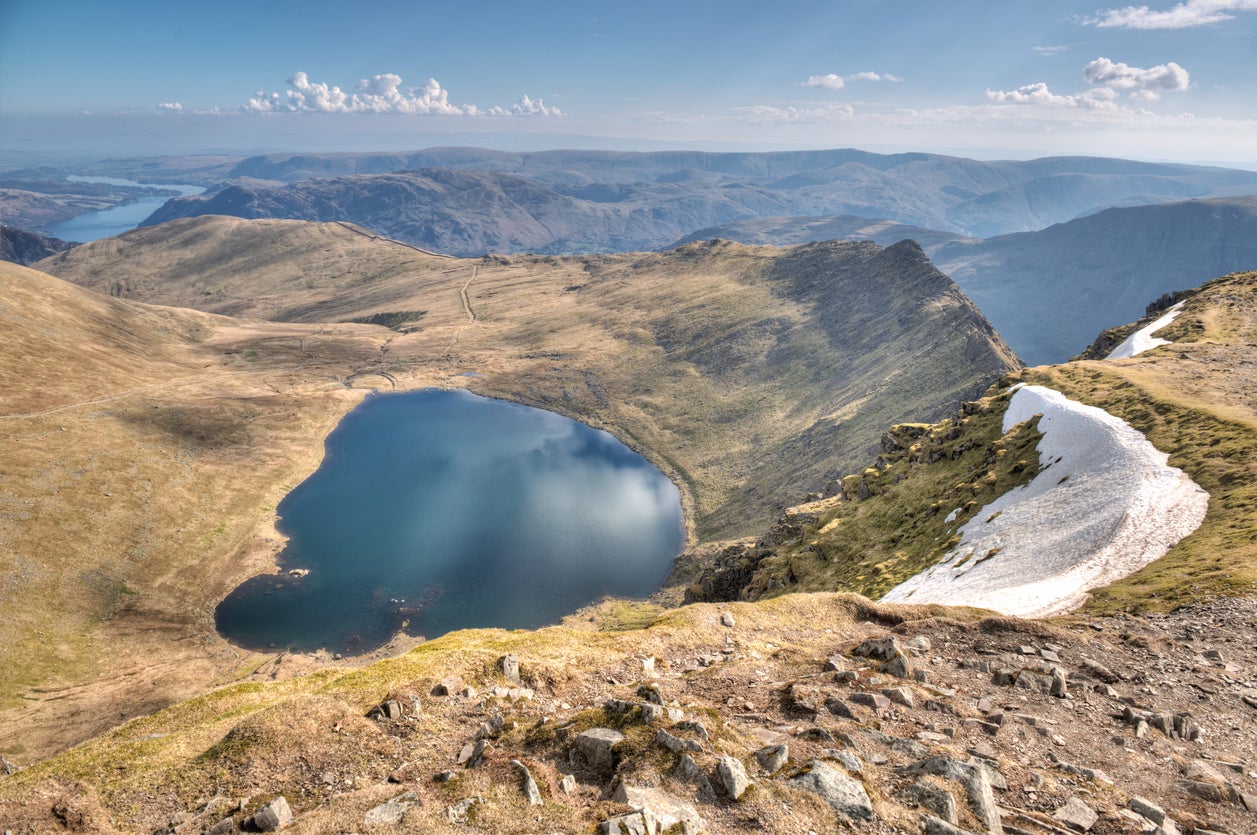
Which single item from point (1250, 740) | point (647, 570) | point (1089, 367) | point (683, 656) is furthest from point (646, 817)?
point (647, 570)

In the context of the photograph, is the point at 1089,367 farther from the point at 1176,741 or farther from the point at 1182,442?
the point at 1176,741

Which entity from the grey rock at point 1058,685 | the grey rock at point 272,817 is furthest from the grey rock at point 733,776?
the grey rock at point 1058,685

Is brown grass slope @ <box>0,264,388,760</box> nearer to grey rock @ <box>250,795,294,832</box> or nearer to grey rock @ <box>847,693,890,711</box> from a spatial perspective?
grey rock @ <box>250,795,294,832</box>

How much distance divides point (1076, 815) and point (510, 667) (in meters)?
20.8

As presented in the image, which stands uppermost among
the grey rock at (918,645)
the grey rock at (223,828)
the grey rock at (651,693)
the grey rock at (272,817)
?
the grey rock at (272,817)

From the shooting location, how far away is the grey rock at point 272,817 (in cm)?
1686

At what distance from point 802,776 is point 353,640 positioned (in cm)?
9016

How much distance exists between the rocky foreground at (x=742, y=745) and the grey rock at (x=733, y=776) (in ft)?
0.25

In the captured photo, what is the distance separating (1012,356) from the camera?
158 m

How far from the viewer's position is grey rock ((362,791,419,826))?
649 inches

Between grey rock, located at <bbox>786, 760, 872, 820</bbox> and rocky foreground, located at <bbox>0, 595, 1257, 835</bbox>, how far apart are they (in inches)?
2.8

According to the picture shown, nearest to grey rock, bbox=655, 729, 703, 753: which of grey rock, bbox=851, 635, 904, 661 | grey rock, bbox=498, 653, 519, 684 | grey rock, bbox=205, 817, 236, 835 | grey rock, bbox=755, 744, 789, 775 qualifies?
grey rock, bbox=755, 744, 789, 775

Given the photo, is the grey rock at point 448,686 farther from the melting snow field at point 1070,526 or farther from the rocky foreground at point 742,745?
the melting snow field at point 1070,526

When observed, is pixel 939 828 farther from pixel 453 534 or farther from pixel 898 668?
pixel 453 534
